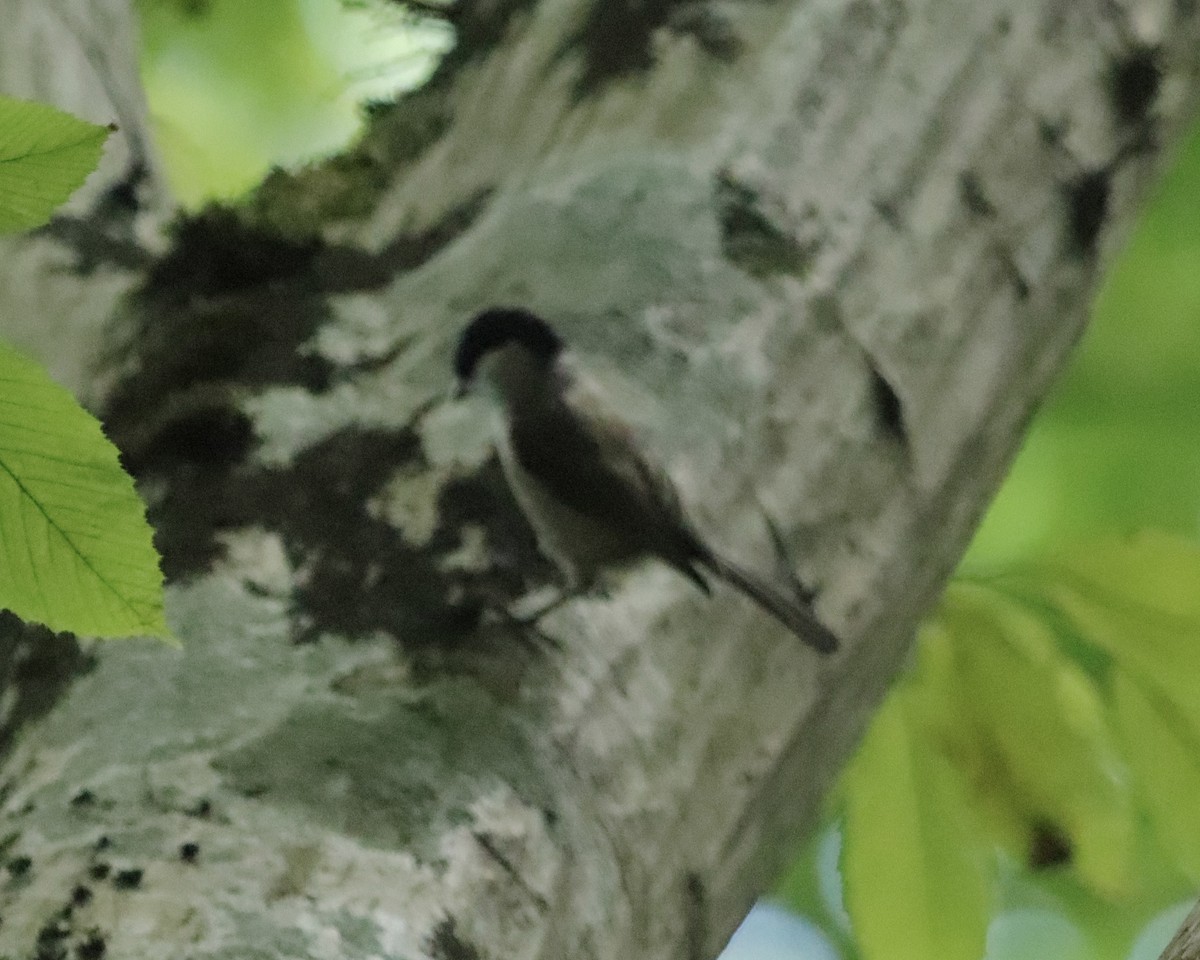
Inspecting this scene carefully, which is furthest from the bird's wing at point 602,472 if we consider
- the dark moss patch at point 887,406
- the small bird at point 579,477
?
the dark moss patch at point 887,406

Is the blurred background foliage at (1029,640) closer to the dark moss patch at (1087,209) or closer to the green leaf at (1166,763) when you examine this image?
the green leaf at (1166,763)

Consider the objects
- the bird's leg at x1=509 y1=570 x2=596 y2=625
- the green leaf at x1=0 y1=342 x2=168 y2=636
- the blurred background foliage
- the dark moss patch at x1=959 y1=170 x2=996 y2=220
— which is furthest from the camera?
the blurred background foliage

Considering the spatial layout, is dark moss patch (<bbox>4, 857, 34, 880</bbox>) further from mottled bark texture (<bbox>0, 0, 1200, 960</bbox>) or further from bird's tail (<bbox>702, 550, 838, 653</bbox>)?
bird's tail (<bbox>702, 550, 838, 653</bbox>)

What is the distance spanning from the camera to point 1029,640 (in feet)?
2.56

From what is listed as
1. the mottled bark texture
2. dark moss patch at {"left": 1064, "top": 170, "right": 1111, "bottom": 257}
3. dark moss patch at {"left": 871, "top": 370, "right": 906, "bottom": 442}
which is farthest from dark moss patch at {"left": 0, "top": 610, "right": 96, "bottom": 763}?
dark moss patch at {"left": 1064, "top": 170, "right": 1111, "bottom": 257}

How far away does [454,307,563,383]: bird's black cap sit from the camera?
0.49 metres

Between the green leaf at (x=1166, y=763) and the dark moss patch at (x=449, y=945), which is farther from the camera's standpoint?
the green leaf at (x=1166, y=763)

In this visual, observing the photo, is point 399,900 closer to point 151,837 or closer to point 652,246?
point 151,837

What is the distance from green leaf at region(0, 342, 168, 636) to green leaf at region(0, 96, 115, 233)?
4cm

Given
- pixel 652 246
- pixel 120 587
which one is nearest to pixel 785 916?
pixel 652 246

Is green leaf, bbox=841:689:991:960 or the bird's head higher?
the bird's head

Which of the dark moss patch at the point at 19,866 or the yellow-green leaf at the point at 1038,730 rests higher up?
the dark moss patch at the point at 19,866

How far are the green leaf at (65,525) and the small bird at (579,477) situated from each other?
0.17m

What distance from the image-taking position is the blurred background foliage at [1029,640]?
0.72 m
